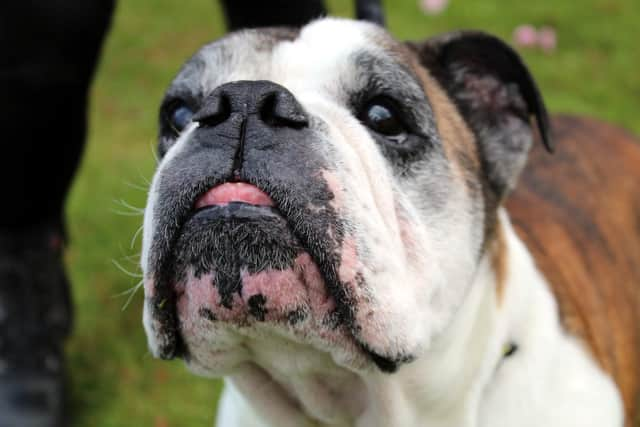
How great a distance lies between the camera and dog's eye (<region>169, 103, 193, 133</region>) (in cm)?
220

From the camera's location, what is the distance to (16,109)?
2.91m

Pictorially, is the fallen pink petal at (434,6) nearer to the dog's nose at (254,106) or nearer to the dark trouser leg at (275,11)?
the dark trouser leg at (275,11)

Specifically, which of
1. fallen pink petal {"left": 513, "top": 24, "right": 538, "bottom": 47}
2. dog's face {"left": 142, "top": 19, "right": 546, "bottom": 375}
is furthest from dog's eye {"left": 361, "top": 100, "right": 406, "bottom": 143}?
fallen pink petal {"left": 513, "top": 24, "right": 538, "bottom": 47}

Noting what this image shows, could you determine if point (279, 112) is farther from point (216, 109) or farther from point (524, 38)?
point (524, 38)

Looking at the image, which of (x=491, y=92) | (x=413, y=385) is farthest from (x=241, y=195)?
(x=491, y=92)

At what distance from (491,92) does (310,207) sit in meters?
1.06

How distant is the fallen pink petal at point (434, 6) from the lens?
7.00 meters

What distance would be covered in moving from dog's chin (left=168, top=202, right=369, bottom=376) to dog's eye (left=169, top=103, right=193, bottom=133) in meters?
0.58

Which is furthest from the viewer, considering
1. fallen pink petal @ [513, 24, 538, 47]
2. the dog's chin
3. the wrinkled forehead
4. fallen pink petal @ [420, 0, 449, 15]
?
fallen pink petal @ [420, 0, 449, 15]

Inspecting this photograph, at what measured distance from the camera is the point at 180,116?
2215mm

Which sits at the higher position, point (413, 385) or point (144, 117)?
point (413, 385)

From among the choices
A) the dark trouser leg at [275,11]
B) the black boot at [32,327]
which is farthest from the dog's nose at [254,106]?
the black boot at [32,327]

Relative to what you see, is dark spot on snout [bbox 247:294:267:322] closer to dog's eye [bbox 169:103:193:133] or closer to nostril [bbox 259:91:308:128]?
nostril [bbox 259:91:308:128]

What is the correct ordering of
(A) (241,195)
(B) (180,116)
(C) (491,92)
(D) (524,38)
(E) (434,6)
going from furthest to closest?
(E) (434,6) < (D) (524,38) < (C) (491,92) < (B) (180,116) < (A) (241,195)
